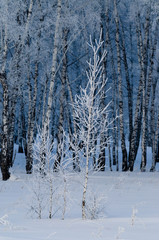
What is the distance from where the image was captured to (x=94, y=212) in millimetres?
6398

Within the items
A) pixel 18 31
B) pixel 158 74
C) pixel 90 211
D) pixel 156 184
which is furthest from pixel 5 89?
pixel 158 74

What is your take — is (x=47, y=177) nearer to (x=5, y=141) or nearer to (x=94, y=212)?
(x=94, y=212)

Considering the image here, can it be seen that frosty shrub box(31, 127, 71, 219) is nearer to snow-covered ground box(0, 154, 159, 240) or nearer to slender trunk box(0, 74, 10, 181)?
snow-covered ground box(0, 154, 159, 240)

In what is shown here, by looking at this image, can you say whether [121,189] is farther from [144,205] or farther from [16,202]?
[16,202]

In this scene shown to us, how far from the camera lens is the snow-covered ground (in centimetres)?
444

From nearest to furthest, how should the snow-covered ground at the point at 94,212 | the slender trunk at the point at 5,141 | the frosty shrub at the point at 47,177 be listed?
1. the snow-covered ground at the point at 94,212
2. the frosty shrub at the point at 47,177
3. the slender trunk at the point at 5,141

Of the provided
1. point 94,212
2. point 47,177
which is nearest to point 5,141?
point 47,177

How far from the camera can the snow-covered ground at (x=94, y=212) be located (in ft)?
14.6

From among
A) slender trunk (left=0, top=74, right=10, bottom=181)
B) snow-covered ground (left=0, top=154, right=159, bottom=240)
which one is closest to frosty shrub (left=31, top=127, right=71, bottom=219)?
snow-covered ground (left=0, top=154, right=159, bottom=240)

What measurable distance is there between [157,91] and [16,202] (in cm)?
1898

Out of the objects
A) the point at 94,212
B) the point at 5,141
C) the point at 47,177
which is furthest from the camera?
the point at 5,141

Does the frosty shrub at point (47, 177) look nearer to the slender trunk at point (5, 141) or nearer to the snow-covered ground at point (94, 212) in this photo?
the snow-covered ground at point (94, 212)

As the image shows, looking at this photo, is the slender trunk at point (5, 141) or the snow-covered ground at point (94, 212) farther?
the slender trunk at point (5, 141)

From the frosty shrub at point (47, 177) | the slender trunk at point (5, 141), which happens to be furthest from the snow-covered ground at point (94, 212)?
the slender trunk at point (5, 141)
